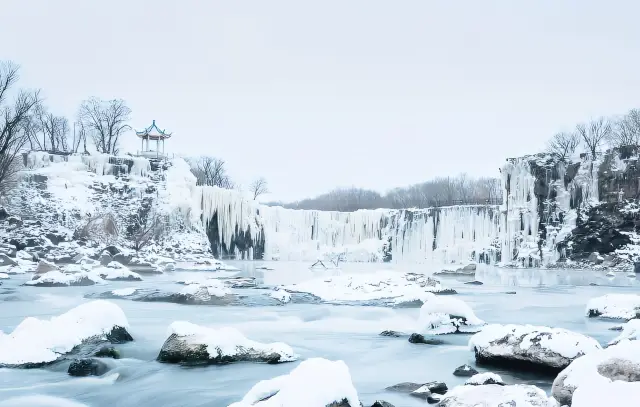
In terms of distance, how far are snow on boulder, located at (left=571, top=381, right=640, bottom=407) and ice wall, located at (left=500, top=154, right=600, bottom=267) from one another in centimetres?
3547

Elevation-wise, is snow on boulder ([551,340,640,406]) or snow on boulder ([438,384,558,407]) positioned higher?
snow on boulder ([551,340,640,406])

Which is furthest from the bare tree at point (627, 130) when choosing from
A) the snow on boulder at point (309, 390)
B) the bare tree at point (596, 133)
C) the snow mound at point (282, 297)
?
the snow on boulder at point (309, 390)

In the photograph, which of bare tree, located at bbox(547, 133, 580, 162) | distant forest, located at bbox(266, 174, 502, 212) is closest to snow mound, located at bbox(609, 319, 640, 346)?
bare tree, located at bbox(547, 133, 580, 162)

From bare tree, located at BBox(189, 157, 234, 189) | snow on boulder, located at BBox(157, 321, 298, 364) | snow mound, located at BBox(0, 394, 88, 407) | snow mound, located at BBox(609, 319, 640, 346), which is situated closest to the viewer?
snow mound, located at BBox(0, 394, 88, 407)

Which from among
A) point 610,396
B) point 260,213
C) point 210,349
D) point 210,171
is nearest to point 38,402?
point 210,349

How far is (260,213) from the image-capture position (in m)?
45.5

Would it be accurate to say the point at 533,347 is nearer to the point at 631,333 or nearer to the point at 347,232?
the point at 631,333

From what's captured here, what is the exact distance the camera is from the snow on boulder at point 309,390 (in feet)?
13.3

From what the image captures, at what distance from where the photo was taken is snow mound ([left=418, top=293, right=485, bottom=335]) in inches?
380

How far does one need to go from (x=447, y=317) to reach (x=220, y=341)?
441 cm

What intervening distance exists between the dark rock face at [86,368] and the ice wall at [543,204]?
34269 mm

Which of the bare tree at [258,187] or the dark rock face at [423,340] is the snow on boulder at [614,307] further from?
the bare tree at [258,187]

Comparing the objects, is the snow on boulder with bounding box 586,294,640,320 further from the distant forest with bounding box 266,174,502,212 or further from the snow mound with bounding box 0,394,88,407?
the distant forest with bounding box 266,174,502,212

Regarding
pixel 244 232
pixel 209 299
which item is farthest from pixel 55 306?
pixel 244 232
